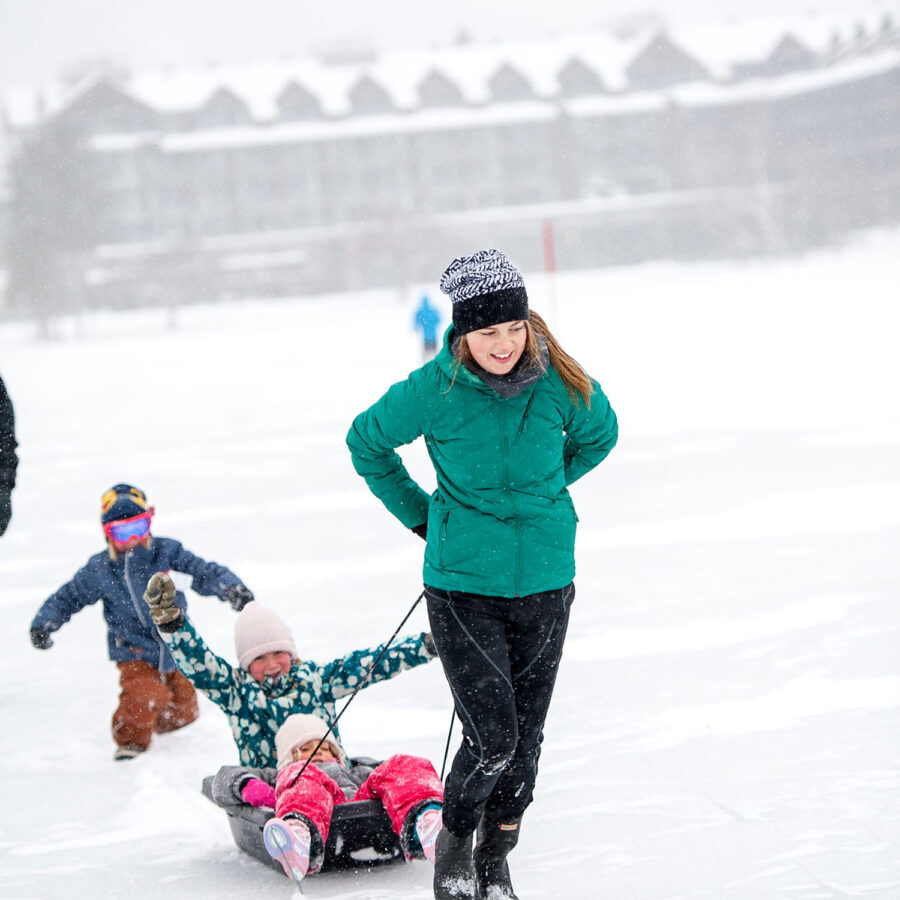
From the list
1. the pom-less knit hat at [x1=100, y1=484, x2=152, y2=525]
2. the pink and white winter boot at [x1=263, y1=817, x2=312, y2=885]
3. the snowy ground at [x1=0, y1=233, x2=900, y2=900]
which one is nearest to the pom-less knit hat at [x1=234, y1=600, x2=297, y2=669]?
the snowy ground at [x1=0, y1=233, x2=900, y2=900]

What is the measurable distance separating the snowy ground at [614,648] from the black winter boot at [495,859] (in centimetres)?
18

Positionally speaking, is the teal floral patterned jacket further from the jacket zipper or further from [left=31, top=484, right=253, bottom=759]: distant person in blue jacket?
the jacket zipper

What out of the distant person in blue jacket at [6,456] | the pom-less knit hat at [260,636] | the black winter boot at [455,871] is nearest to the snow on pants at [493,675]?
the black winter boot at [455,871]

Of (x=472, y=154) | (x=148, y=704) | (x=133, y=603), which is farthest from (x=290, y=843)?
(x=472, y=154)

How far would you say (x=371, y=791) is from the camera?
→ 9.95ft

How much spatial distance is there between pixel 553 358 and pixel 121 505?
2.13m

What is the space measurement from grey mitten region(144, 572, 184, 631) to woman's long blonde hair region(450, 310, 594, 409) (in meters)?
1.00

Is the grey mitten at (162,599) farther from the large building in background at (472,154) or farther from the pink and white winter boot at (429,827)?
the large building in background at (472,154)

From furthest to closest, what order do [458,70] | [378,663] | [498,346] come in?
[458,70], [378,663], [498,346]

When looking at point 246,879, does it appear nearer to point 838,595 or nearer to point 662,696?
point 662,696

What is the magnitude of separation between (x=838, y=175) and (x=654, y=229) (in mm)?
7619

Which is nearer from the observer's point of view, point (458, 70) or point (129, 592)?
point (129, 592)

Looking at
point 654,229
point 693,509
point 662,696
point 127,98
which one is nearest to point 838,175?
point 654,229

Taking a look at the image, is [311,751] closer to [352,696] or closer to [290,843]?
[352,696]
